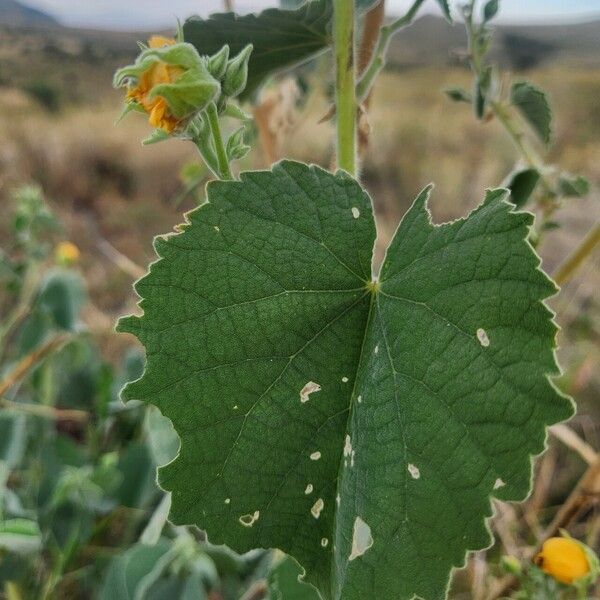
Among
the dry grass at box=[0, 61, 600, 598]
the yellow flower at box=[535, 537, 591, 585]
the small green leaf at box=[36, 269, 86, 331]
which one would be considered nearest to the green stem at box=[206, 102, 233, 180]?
the yellow flower at box=[535, 537, 591, 585]

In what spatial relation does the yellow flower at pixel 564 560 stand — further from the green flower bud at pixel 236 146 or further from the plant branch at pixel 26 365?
the plant branch at pixel 26 365

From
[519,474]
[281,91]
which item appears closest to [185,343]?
[519,474]

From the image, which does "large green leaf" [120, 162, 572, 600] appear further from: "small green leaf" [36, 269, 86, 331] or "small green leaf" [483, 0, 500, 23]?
"small green leaf" [36, 269, 86, 331]

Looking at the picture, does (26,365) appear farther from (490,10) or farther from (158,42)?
(490,10)

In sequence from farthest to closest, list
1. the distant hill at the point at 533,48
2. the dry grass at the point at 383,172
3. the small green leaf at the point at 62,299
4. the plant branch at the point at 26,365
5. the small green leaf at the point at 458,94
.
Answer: the distant hill at the point at 533,48
the dry grass at the point at 383,172
the small green leaf at the point at 62,299
the plant branch at the point at 26,365
the small green leaf at the point at 458,94

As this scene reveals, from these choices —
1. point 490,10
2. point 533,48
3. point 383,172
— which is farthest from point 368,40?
point 533,48

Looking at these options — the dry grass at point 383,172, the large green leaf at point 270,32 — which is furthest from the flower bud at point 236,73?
the dry grass at point 383,172

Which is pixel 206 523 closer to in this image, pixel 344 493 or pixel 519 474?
pixel 344 493
